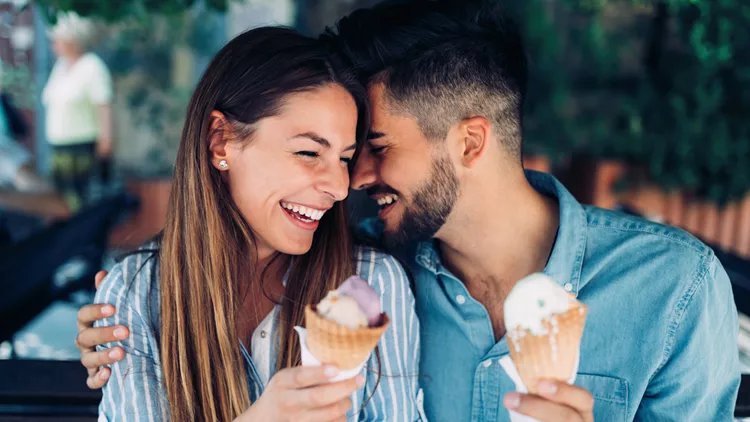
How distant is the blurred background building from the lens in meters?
3.37

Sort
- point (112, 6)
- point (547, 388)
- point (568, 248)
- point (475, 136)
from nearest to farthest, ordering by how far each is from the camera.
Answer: point (547, 388) → point (568, 248) → point (475, 136) → point (112, 6)

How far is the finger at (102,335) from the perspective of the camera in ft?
5.76

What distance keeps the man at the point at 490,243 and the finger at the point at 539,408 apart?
56cm

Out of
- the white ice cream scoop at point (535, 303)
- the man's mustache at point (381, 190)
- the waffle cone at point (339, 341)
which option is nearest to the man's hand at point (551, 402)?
the white ice cream scoop at point (535, 303)

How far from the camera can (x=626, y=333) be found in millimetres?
1889

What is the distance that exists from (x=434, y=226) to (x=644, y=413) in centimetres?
80

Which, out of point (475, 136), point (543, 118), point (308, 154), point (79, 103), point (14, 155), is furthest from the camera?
point (79, 103)

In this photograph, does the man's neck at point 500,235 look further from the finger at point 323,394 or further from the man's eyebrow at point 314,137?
the finger at point 323,394

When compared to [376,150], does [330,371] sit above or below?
below

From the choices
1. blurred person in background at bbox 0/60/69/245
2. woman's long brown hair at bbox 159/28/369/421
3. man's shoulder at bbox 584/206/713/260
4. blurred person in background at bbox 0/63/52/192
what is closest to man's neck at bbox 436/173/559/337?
man's shoulder at bbox 584/206/713/260

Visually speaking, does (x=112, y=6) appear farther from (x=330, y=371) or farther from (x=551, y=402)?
(x=551, y=402)

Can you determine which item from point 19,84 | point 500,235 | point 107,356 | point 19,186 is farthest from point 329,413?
point 19,84

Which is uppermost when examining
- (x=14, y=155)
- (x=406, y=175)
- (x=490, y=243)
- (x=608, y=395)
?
(x=14, y=155)

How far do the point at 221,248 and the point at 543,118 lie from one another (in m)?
4.36
